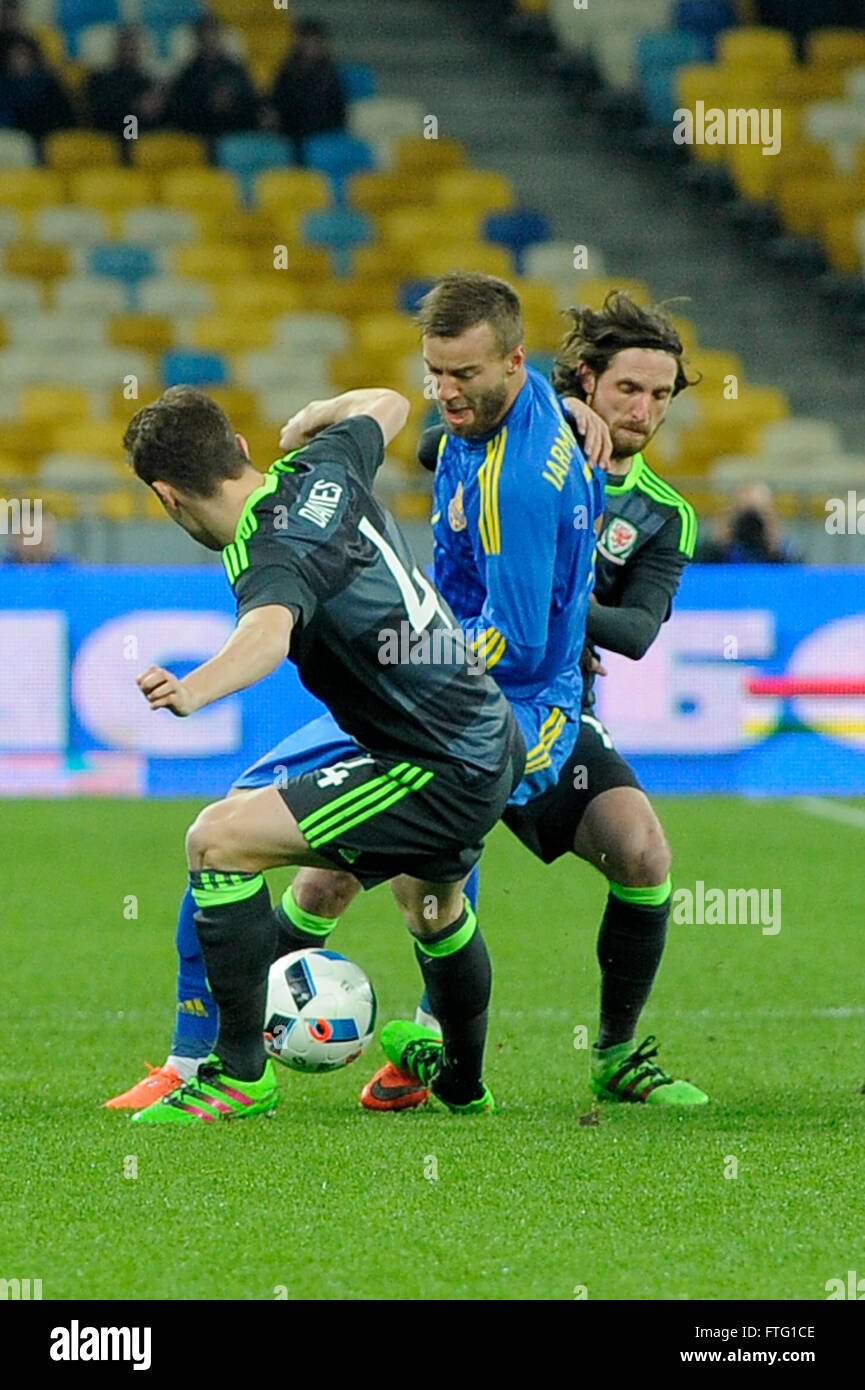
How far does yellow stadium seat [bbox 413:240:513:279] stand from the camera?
17703mm

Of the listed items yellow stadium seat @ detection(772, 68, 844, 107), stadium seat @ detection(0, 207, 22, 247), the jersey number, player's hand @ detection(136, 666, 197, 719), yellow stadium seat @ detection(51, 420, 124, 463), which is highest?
yellow stadium seat @ detection(772, 68, 844, 107)

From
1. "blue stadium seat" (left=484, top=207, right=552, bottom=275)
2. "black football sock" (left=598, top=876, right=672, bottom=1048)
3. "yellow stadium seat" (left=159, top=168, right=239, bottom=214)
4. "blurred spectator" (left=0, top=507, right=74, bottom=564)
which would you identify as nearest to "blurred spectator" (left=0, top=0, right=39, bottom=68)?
"yellow stadium seat" (left=159, top=168, right=239, bottom=214)

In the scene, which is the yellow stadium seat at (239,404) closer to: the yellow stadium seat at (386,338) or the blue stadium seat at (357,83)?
the yellow stadium seat at (386,338)

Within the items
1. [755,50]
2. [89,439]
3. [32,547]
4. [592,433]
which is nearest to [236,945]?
[592,433]

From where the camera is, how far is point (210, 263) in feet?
58.0

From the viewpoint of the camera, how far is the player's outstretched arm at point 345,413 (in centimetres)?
520

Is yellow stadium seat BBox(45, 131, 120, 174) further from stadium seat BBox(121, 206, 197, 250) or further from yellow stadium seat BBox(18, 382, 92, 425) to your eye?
yellow stadium seat BBox(18, 382, 92, 425)

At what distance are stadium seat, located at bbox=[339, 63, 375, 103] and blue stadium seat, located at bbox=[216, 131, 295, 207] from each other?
45.7 inches

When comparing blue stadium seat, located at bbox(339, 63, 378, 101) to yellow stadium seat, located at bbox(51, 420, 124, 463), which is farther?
blue stadium seat, located at bbox(339, 63, 378, 101)

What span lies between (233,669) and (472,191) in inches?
598

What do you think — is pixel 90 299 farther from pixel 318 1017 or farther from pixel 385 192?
pixel 318 1017

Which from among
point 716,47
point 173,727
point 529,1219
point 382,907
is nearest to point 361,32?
point 716,47

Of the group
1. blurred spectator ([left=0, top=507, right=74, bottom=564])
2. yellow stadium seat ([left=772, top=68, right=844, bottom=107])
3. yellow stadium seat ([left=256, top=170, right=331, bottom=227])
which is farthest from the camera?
yellow stadium seat ([left=772, top=68, right=844, bottom=107])

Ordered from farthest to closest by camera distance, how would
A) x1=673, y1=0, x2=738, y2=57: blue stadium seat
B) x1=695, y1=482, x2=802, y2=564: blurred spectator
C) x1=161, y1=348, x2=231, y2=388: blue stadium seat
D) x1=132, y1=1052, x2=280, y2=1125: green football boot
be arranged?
x1=673, y1=0, x2=738, y2=57: blue stadium seat
x1=161, y1=348, x2=231, y2=388: blue stadium seat
x1=695, y1=482, x2=802, y2=564: blurred spectator
x1=132, y1=1052, x2=280, y2=1125: green football boot
